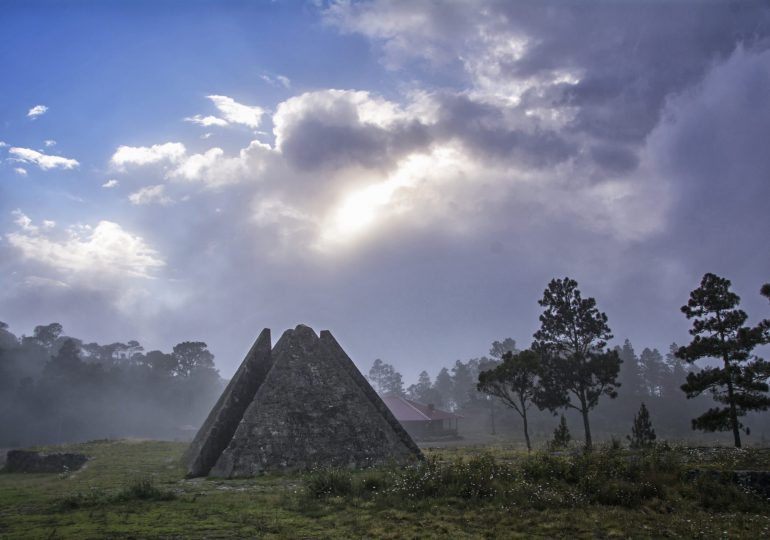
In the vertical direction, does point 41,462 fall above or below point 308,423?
below

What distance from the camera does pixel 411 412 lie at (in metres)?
61.7

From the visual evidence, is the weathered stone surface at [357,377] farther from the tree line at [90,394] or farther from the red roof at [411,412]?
the tree line at [90,394]

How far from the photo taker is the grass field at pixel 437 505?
844cm

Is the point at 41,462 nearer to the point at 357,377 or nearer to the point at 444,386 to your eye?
the point at 357,377

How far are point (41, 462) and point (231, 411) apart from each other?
1003 cm

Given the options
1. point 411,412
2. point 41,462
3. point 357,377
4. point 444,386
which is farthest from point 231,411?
point 444,386

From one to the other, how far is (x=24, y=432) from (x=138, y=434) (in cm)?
1426

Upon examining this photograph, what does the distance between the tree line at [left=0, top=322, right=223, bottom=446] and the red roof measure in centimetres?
3161

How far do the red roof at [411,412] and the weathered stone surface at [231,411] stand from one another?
3958 centimetres

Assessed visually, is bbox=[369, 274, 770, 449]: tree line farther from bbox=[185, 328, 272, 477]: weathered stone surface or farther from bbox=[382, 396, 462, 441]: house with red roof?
bbox=[382, 396, 462, 441]: house with red roof

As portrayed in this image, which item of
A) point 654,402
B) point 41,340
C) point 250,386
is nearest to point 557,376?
point 250,386

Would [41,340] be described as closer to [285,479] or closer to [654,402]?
[285,479]

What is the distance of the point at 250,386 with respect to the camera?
20.5m

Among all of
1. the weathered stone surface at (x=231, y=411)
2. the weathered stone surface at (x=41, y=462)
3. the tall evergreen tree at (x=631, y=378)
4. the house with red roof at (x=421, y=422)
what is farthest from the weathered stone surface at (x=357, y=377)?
the tall evergreen tree at (x=631, y=378)
